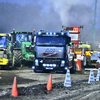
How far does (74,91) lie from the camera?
878 centimetres

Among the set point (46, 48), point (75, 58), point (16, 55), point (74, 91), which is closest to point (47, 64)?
point (46, 48)

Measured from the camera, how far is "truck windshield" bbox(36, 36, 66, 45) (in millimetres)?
14805

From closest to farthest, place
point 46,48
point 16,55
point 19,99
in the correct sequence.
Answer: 1. point 19,99
2. point 46,48
3. point 16,55

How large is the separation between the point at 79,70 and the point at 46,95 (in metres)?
9.33

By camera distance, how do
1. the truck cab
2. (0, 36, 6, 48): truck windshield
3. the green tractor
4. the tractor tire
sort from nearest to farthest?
the truck cab < (0, 36, 6, 48): truck windshield < the green tractor < the tractor tire

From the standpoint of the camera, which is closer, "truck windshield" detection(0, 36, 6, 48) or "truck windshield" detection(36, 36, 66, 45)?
"truck windshield" detection(36, 36, 66, 45)

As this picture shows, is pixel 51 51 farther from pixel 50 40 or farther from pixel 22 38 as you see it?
pixel 22 38

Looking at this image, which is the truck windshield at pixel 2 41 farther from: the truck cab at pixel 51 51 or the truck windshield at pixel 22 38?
the truck windshield at pixel 22 38

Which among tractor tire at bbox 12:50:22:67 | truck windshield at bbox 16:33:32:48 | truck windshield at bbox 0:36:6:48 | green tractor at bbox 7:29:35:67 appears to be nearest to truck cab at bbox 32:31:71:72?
truck windshield at bbox 0:36:6:48

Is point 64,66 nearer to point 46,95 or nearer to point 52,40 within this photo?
point 52,40

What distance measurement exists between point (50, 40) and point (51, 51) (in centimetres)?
70

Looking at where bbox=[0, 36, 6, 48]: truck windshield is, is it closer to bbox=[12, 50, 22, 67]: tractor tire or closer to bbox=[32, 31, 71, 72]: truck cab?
bbox=[12, 50, 22, 67]: tractor tire

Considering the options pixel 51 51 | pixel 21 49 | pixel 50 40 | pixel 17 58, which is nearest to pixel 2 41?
pixel 17 58

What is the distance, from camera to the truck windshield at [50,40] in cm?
1480
